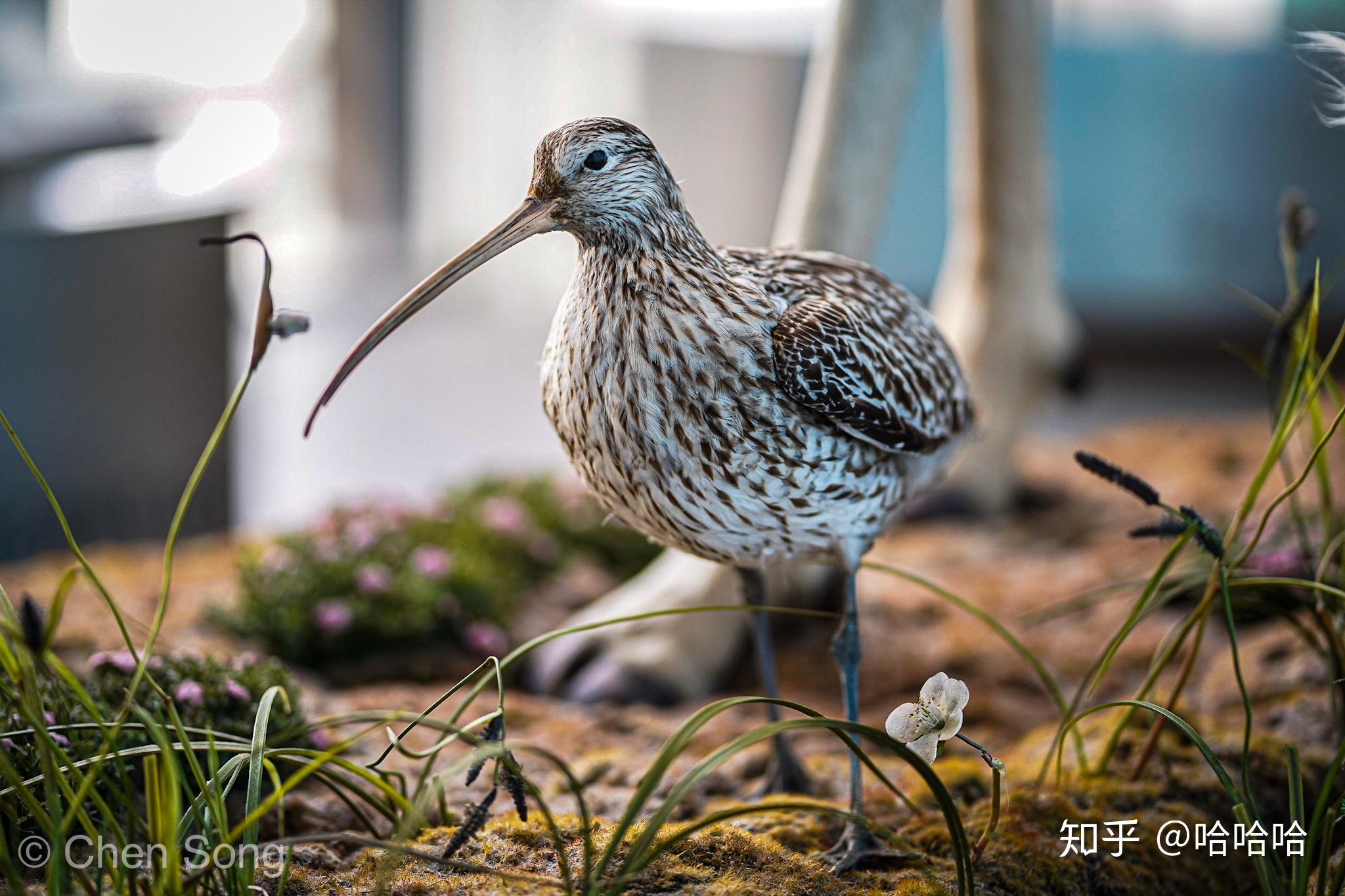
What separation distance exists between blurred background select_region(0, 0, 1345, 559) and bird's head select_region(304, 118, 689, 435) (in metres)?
1.21

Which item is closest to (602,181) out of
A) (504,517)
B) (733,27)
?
(504,517)

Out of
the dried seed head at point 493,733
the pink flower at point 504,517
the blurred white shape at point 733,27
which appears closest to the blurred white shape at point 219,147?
the pink flower at point 504,517

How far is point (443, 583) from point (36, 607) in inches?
65.0

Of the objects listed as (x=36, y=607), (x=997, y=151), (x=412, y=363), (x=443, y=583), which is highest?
(x=997, y=151)

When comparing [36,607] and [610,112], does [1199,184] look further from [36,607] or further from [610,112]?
[36,607]

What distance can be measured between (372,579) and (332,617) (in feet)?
0.45

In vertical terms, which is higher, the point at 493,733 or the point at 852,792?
the point at 493,733

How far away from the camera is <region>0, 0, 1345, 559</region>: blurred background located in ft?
12.4

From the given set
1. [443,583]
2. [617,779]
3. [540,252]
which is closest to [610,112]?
[540,252]

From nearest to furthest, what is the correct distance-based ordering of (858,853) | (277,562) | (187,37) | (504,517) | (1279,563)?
(858,853) → (1279,563) → (277,562) → (504,517) → (187,37)

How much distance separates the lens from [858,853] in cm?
153

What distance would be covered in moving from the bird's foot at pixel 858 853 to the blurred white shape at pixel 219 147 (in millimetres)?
3474

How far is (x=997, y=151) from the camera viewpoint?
3.23m

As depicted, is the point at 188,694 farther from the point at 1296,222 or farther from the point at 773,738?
the point at 1296,222
